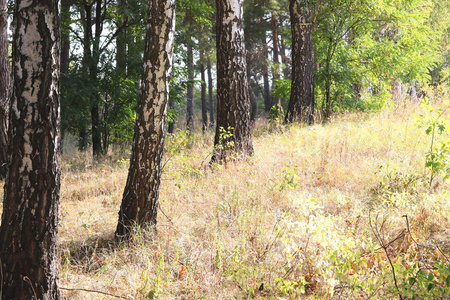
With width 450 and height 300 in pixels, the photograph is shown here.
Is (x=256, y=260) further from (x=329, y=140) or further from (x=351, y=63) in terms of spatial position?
(x=351, y=63)

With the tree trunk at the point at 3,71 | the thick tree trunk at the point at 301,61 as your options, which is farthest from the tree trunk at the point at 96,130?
the thick tree trunk at the point at 301,61

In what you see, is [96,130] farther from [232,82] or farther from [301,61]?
[301,61]

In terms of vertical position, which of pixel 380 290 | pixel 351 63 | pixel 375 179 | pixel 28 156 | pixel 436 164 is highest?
pixel 351 63

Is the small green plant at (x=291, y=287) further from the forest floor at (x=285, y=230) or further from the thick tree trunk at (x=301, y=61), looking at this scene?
the thick tree trunk at (x=301, y=61)

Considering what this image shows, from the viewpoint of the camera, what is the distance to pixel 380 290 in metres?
2.45

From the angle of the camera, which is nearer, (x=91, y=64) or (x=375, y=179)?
(x=375, y=179)

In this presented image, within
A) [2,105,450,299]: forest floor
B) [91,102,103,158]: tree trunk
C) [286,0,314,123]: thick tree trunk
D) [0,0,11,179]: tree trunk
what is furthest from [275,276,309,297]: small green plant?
[91,102,103,158]: tree trunk

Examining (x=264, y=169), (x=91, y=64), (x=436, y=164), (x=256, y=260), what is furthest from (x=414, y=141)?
Result: (x=91, y=64)

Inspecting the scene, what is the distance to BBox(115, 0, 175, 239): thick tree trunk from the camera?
3.52 m

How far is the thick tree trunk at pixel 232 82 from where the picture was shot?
19.8 feet

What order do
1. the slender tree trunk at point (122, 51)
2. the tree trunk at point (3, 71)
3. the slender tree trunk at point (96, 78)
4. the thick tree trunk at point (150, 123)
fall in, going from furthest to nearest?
the slender tree trunk at point (122, 51)
the slender tree trunk at point (96, 78)
the tree trunk at point (3, 71)
the thick tree trunk at point (150, 123)

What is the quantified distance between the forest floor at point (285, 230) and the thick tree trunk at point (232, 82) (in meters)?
0.56

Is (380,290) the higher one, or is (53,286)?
(53,286)

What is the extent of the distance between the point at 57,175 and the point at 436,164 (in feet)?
11.9
